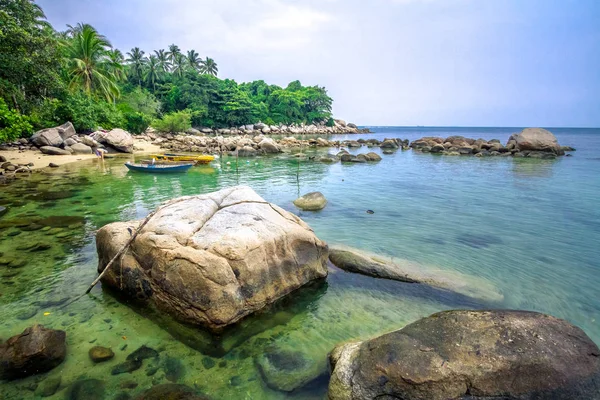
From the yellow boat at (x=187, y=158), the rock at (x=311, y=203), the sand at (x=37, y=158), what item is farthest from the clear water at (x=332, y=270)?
the yellow boat at (x=187, y=158)

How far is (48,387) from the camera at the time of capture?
169 inches

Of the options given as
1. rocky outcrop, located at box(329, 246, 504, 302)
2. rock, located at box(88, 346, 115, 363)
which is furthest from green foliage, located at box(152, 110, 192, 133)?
rock, located at box(88, 346, 115, 363)

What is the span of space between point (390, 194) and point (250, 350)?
14453mm

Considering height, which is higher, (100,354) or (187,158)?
(187,158)

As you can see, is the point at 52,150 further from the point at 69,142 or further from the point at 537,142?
the point at 537,142

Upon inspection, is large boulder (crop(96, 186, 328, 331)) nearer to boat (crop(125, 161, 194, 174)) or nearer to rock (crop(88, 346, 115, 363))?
rock (crop(88, 346, 115, 363))

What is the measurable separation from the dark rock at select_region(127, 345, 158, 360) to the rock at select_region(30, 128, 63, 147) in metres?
30.5

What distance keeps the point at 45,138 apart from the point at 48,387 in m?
30.8

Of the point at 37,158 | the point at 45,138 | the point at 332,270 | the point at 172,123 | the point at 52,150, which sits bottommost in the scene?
the point at 332,270

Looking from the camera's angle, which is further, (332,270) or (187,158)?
(187,158)

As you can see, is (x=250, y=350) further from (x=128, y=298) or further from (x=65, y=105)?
(x=65, y=105)

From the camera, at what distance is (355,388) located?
3.90m

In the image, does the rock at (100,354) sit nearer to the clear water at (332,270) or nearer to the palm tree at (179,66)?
the clear water at (332,270)

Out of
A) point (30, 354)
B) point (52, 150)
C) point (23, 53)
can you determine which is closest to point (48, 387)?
point (30, 354)
